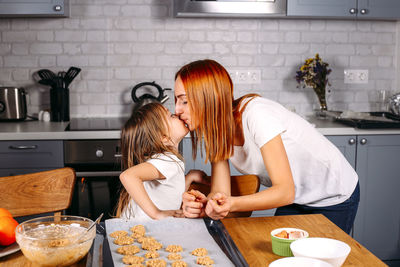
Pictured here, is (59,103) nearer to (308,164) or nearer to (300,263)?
(308,164)

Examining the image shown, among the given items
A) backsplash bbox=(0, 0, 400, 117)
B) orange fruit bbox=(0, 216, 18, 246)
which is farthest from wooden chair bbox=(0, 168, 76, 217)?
backsplash bbox=(0, 0, 400, 117)

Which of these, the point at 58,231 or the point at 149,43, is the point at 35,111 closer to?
the point at 149,43

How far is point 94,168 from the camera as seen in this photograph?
271 centimetres

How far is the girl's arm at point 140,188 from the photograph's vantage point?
1.53 metres

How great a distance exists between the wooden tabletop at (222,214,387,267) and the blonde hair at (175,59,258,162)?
1.06 feet

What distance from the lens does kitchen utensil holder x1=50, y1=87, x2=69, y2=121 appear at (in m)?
3.09

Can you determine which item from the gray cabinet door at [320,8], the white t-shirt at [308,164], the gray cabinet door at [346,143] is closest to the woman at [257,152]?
the white t-shirt at [308,164]

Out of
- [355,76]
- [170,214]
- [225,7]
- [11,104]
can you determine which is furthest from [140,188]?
[355,76]

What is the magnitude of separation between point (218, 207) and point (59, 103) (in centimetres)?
209

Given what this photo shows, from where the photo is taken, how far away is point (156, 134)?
6.11 ft

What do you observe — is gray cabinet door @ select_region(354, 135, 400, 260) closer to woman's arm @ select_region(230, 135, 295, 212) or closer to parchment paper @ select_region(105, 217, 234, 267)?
woman's arm @ select_region(230, 135, 295, 212)

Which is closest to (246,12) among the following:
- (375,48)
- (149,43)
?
(149,43)

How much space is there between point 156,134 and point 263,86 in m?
1.72

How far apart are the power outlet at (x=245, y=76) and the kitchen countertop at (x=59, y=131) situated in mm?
580
